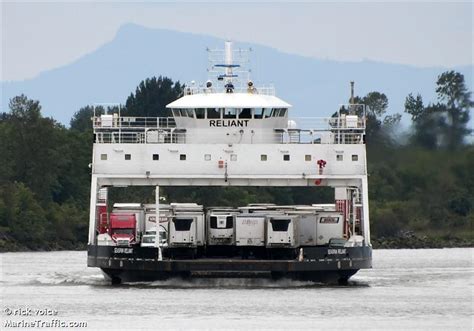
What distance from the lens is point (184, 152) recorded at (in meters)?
69.8

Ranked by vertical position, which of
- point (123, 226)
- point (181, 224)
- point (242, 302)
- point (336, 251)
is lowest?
point (242, 302)

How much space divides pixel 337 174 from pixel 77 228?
53803 mm

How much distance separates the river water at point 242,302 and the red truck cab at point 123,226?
79.9 inches

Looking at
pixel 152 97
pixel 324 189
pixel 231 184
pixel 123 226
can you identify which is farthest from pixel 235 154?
pixel 152 97

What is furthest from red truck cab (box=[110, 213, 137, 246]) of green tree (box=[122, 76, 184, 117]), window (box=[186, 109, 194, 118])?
green tree (box=[122, 76, 184, 117])

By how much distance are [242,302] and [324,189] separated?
56.4 meters

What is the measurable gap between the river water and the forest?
1214cm

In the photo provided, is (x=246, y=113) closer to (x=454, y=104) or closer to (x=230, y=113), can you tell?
(x=230, y=113)

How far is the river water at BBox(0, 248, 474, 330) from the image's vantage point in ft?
173

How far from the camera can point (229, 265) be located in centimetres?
6456

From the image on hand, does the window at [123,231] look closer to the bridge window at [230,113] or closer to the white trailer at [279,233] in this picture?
the bridge window at [230,113]

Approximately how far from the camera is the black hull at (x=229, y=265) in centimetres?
6475

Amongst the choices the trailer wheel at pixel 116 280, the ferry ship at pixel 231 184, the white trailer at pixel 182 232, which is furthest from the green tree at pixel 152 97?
the white trailer at pixel 182 232

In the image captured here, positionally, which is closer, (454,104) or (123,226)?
(123,226)
